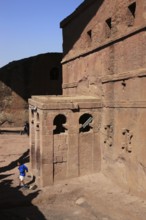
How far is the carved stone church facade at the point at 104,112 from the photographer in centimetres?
1080

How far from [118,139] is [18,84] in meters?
15.8

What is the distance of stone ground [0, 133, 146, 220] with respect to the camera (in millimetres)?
9922

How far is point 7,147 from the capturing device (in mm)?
20891

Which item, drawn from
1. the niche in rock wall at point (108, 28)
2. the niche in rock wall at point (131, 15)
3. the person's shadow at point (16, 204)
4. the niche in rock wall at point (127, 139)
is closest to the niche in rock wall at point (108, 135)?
the niche in rock wall at point (127, 139)

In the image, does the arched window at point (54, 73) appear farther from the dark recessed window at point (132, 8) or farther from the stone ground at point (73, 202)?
the dark recessed window at point (132, 8)

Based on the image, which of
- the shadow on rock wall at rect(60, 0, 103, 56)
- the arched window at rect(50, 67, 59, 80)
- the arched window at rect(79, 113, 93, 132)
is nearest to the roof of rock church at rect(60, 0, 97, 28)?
the shadow on rock wall at rect(60, 0, 103, 56)

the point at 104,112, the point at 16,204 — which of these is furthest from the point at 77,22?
the point at 16,204

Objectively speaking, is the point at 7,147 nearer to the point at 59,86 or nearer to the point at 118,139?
the point at 59,86

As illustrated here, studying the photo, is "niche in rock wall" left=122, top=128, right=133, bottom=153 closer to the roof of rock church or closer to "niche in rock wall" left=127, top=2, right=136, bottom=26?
"niche in rock wall" left=127, top=2, right=136, bottom=26

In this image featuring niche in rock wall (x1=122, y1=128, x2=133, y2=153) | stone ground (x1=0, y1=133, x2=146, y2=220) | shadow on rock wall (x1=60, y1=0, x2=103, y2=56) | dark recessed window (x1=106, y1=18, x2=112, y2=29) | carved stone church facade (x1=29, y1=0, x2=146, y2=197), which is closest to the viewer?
stone ground (x1=0, y1=133, x2=146, y2=220)

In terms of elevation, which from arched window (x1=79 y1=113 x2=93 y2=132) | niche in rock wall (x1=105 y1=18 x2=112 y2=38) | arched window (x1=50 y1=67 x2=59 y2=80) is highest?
niche in rock wall (x1=105 y1=18 x2=112 y2=38)

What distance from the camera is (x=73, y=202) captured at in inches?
436

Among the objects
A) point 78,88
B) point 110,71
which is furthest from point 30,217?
point 78,88

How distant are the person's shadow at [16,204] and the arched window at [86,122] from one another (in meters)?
2.93
